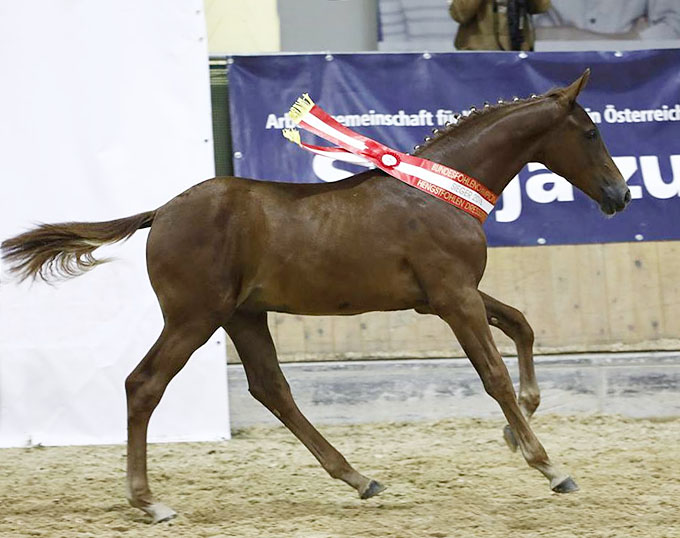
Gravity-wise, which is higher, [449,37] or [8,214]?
[449,37]

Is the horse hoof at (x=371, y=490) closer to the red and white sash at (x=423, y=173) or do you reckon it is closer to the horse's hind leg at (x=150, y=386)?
the horse's hind leg at (x=150, y=386)

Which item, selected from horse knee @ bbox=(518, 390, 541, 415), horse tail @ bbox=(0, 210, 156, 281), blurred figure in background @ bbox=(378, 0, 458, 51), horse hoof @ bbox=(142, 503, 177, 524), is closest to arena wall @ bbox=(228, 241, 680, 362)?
blurred figure in background @ bbox=(378, 0, 458, 51)

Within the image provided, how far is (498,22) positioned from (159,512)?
455 cm

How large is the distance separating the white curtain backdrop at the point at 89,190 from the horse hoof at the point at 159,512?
1847 mm

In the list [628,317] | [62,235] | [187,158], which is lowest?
[628,317]

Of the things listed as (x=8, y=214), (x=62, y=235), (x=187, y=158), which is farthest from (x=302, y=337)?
(x=62, y=235)

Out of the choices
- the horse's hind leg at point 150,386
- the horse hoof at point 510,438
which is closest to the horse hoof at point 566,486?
the horse hoof at point 510,438

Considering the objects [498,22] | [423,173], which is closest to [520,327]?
[423,173]

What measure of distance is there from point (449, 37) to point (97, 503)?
4.65 m

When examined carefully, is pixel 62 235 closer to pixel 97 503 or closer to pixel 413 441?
pixel 97 503

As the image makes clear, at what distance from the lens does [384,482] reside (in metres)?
5.34

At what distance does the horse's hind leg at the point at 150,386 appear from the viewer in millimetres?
4609

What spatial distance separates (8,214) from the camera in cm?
634

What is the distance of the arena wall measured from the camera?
7.03m
